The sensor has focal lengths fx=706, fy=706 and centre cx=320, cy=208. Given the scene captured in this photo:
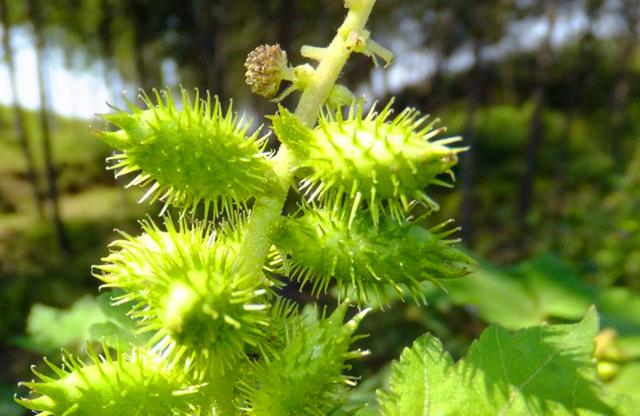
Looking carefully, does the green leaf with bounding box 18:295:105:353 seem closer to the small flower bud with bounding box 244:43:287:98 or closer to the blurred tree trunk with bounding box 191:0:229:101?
the small flower bud with bounding box 244:43:287:98

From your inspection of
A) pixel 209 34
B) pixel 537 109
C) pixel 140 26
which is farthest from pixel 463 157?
pixel 140 26

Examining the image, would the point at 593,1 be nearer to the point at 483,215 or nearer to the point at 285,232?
the point at 483,215

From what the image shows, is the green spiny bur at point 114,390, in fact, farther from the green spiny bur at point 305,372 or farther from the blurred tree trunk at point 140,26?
the blurred tree trunk at point 140,26

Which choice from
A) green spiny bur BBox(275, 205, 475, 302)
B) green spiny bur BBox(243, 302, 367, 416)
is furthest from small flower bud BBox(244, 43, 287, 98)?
green spiny bur BBox(243, 302, 367, 416)

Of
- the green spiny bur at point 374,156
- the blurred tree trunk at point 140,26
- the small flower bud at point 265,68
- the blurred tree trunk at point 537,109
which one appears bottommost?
the green spiny bur at point 374,156

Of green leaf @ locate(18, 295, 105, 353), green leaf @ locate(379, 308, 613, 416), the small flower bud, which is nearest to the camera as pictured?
the small flower bud

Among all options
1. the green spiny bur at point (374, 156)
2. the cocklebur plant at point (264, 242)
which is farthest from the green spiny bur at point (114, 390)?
the green spiny bur at point (374, 156)

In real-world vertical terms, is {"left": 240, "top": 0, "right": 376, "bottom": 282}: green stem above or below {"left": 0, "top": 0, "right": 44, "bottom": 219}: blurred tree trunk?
below

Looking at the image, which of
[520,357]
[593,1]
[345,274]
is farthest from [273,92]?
[593,1]
